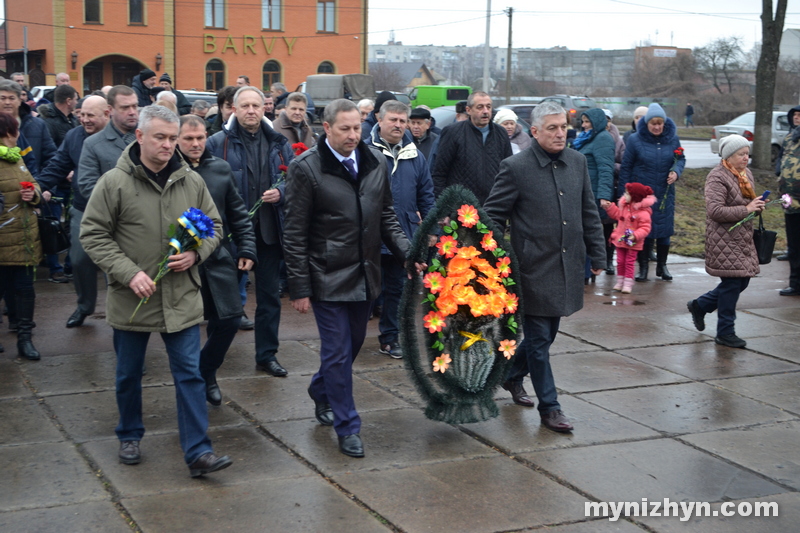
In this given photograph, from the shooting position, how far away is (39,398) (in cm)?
565

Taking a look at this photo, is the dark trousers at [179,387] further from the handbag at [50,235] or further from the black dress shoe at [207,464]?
the handbag at [50,235]

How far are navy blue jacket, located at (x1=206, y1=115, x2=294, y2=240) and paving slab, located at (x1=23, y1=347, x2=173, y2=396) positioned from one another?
1328mm

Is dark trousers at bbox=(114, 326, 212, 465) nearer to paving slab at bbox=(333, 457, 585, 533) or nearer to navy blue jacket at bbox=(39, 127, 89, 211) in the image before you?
paving slab at bbox=(333, 457, 585, 533)

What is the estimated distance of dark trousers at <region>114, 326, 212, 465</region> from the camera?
4.43 m

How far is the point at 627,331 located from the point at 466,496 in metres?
4.03

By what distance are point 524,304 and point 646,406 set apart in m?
1.18

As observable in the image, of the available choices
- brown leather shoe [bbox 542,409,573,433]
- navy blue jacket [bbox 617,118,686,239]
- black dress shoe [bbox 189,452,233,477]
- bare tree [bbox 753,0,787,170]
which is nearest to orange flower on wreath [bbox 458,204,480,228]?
brown leather shoe [bbox 542,409,573,433]

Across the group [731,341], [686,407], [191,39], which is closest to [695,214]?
[731,341]

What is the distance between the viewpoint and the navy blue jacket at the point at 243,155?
6.38 metres

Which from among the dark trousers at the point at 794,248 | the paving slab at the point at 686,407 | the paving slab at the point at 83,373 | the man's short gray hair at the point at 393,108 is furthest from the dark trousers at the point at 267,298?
the dark trousers at the point at 794,248

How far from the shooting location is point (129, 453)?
461 centimetres

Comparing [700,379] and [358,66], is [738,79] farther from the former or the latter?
[700,379]

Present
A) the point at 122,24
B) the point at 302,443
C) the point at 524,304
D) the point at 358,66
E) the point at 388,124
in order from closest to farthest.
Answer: the point at 302,443 → the point at 524,304 → the point at 388,124 → the point at 122,24 → the point at 358,66

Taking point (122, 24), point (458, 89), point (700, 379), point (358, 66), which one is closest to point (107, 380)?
point (700, 379)
